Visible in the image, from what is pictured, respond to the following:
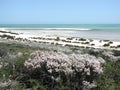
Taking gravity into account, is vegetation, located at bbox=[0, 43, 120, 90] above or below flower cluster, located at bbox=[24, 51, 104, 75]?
below

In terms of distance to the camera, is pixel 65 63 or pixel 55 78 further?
pixel 65 63

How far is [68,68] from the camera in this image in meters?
6.32

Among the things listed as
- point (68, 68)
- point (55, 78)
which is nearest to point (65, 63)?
point (68, 68)

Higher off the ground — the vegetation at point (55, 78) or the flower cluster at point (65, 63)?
the flower cluster at point (65, 63)

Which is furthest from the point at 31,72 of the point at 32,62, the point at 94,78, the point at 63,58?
the point at 94,78

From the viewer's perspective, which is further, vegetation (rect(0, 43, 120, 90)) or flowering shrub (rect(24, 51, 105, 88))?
flowering shrub (rect(24, 51, 105, 88))

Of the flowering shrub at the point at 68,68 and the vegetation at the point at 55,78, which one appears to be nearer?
the vegetation at the point at 55,78

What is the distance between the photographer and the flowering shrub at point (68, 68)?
20.6ft

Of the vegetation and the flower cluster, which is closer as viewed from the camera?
the vegetation

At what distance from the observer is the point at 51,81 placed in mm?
6332

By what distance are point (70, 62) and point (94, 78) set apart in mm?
619

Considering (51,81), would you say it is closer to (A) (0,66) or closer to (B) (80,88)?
(B) (80,88)

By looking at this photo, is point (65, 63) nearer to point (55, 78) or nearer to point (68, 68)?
point (68, 68)

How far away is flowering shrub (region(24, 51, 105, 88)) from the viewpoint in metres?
6.29
